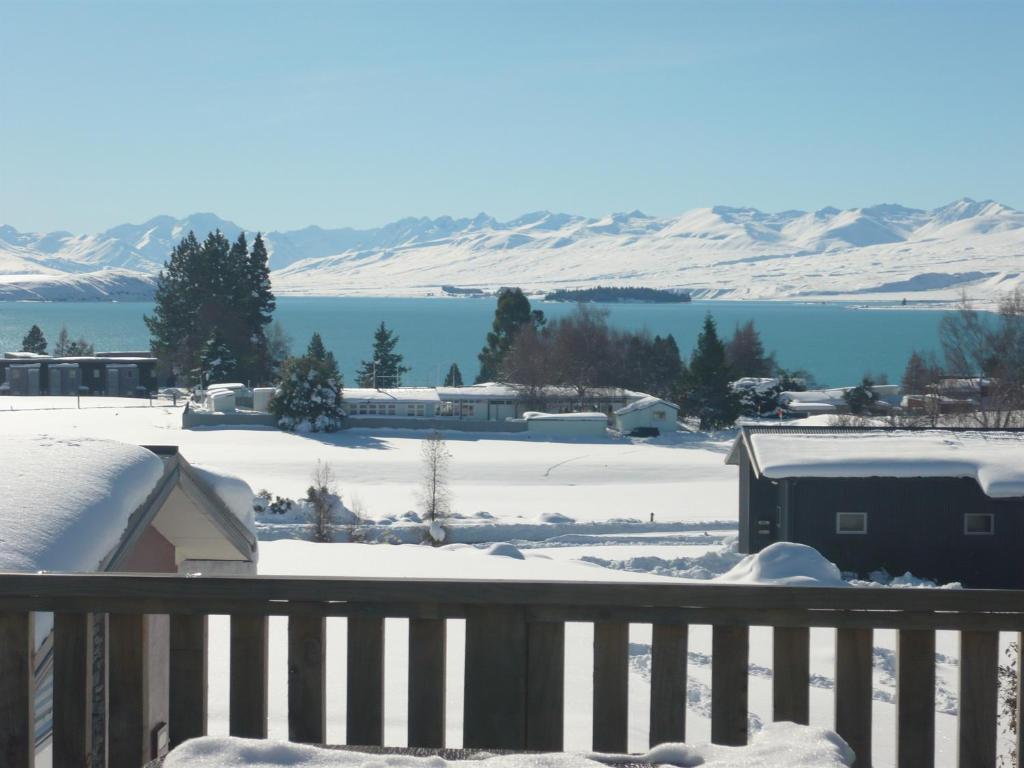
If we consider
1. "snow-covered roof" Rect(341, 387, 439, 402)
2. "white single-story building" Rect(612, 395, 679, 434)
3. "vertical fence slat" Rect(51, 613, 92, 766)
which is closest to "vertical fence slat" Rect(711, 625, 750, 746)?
"vertical fence slat" Rect(51, 613, 92, 766)

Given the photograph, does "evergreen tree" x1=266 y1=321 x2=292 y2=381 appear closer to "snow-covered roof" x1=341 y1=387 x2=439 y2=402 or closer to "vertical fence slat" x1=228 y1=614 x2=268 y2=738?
"snow-covered roof" x1=341 y1=387 x2=439 y2=402

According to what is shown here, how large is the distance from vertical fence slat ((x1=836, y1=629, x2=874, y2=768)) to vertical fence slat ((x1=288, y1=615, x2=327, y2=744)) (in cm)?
142

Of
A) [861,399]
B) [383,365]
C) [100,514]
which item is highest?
[383,365]

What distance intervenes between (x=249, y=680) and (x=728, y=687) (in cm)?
132

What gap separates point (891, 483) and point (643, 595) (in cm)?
2046

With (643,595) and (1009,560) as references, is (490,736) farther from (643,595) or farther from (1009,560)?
(1009,560)

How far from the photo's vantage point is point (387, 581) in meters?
3.17

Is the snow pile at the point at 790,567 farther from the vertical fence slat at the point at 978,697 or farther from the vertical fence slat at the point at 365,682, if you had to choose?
the vertical fence slat at the point at 365,682

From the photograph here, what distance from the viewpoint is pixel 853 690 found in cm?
322

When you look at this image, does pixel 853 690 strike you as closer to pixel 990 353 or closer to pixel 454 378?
pixel 990 353

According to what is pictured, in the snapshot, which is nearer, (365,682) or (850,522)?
(365,682)

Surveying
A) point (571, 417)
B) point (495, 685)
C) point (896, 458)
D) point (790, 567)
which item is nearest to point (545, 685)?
point (495, 685)

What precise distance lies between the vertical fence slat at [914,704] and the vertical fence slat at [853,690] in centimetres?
9

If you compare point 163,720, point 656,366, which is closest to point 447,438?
point 656,366
